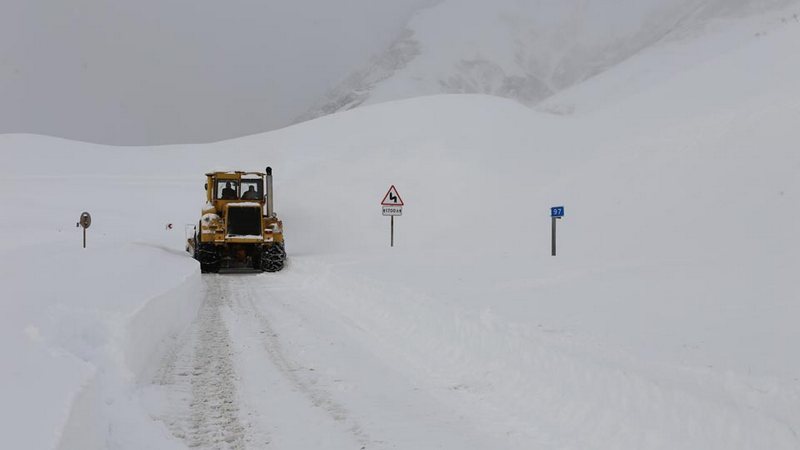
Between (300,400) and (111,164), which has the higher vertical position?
(111,164)

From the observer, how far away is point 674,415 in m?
4.65

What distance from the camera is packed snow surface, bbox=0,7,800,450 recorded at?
4754mm

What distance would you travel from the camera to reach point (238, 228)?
20.6 m

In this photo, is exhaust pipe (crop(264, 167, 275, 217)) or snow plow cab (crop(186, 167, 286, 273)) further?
exhaust pipe (crop(264, 167, 275, 217))

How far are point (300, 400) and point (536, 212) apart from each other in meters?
20.0

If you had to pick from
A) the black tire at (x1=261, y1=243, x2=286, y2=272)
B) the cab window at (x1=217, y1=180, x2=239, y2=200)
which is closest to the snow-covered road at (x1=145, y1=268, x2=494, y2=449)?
the black tire at (x1=261, y1=243, x2=286, y2=272)

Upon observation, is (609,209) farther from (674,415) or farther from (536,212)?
(674,415)

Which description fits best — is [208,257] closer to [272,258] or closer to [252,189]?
[272,258]

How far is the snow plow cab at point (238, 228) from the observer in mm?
19984

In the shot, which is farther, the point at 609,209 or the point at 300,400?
the point at 609,209

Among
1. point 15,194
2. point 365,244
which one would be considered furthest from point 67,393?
point 15,194

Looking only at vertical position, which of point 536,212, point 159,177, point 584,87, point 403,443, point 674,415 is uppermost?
point 584,87

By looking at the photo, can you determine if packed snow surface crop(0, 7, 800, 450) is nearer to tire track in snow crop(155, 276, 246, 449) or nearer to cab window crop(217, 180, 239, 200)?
tire track in snow crop(155, 276, 246, 449)

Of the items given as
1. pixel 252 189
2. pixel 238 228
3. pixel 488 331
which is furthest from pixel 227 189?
pixel 488 331
